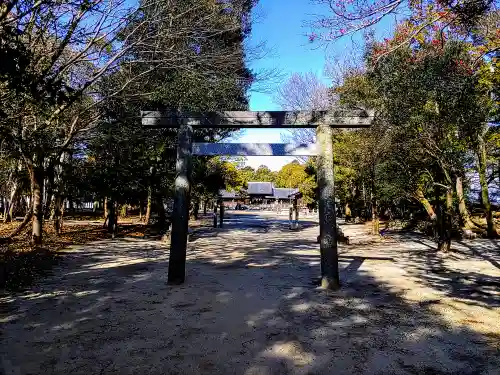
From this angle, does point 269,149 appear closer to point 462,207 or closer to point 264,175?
point 462,207

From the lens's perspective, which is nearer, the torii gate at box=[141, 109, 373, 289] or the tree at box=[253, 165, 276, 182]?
the torii gate at box=[141, 109, 373, 289]

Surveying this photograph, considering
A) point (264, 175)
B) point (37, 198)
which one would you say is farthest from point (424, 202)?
point (264, 175)

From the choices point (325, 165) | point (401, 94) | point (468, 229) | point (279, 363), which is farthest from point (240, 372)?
point (468, 229)

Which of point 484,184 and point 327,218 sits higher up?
point 484,184

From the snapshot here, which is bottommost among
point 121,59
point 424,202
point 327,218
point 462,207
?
point 327,218

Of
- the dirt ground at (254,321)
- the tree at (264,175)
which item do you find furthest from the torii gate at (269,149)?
the tree at (264,175)

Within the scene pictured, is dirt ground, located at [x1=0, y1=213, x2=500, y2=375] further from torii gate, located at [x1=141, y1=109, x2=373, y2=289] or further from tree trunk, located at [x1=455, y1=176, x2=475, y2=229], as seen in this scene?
tree trunk, located at [x1=455, y1=176, x2=475, y2=229]

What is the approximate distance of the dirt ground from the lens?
11.1 feet

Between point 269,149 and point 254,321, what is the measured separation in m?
3.30

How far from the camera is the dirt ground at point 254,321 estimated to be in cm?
337

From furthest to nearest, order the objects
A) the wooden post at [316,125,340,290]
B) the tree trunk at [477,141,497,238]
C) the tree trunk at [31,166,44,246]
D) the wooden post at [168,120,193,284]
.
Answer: the tree trunk at [477,141,497,238] → the tree trunk at [31,166,44,246] → the wooden post at [168,120,193,284] → the wooden post at [316,125,340,290]

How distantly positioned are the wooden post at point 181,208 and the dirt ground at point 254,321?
34 centimetres

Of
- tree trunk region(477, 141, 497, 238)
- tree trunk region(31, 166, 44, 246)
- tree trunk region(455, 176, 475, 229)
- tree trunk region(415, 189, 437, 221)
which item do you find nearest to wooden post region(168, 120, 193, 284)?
tree trunk region(31, 166, 44, 246)

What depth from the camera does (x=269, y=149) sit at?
681 centimetres
